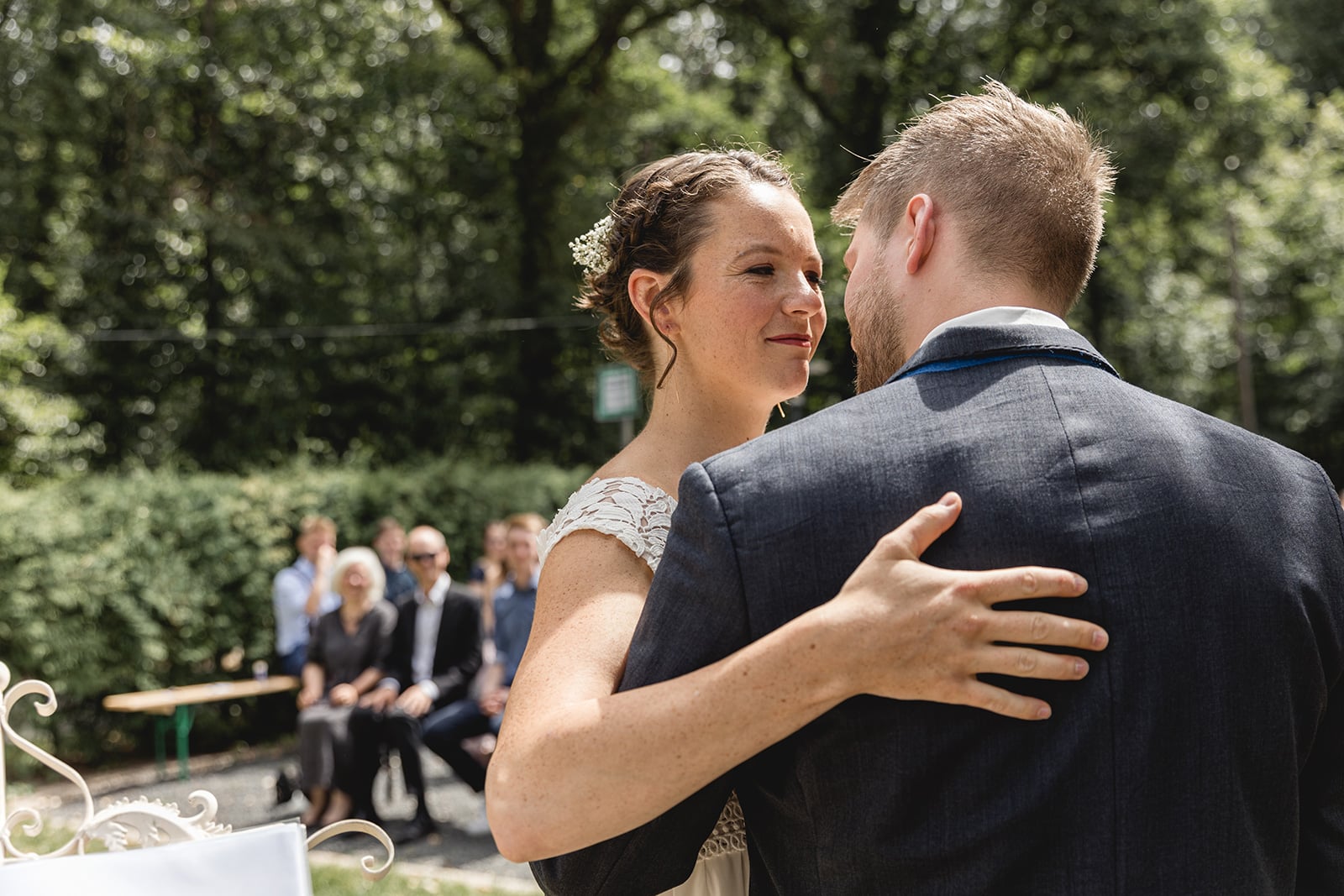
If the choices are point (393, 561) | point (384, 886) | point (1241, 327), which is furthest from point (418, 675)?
point (1241, 327)

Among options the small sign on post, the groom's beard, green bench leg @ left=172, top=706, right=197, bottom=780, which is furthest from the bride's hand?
the small sign on post

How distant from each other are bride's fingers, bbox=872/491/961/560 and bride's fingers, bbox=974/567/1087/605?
0.07 metres

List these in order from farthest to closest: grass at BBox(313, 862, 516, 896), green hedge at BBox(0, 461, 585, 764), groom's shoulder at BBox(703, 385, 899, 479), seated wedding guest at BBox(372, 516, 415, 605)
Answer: seated wedding guest at BBox(372, 516, 415, 605) < green hedge at BBox(0, 461, 585, 764) < grass at BBox(313, 862, 516, 896) < groom's shoulder at BBox(703, 385, 899, 479)

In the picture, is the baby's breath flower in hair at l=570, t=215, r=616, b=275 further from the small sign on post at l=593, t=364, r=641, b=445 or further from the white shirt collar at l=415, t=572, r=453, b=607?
the small sign on post at l=593, t=364, r=641, b=445

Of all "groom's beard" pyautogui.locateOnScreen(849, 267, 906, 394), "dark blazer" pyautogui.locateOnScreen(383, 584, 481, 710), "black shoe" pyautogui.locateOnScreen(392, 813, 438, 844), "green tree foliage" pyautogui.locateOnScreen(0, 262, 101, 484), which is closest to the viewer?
"groom's beard" pyautogui.locateOnScreen(849, 267, 906, 394)

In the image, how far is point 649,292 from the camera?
2.30 meters

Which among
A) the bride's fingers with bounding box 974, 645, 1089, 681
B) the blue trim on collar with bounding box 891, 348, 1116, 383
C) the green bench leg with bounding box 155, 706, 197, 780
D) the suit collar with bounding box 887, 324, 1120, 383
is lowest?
the green bench leg with bounding box 155, 706, 197, 780

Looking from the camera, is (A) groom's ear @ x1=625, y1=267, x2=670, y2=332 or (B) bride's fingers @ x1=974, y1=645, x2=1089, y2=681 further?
(A) groom's ear @ x1=625, y1=267, x2=670, y2=332

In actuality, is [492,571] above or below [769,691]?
below

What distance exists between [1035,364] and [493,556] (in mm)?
8791

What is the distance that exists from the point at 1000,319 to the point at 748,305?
740 millimetres

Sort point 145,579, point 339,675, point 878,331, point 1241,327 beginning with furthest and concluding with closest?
point 1241,327 → point 145,579 → point 339,675 → point 878,331

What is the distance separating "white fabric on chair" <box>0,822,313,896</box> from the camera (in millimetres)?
1902

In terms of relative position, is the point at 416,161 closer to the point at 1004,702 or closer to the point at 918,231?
the point at 918,231
